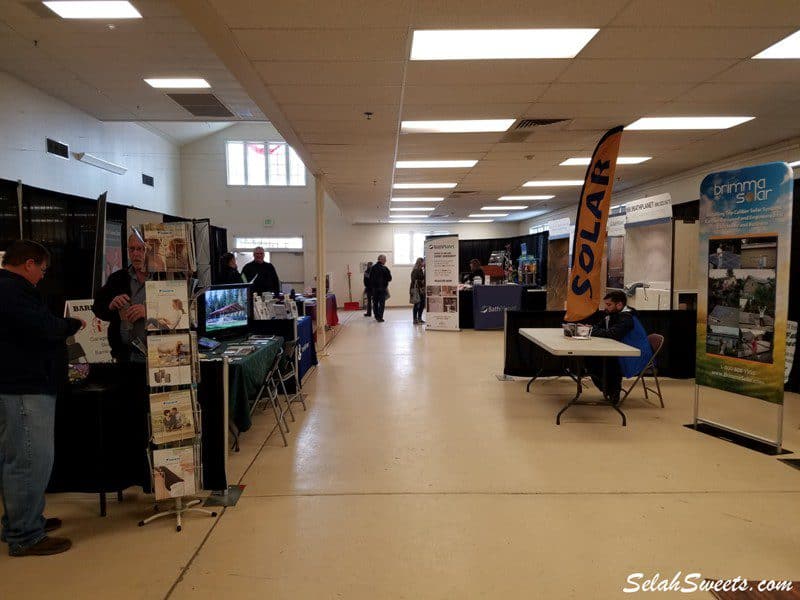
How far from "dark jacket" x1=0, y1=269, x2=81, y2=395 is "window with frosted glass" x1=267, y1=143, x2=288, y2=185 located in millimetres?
13808

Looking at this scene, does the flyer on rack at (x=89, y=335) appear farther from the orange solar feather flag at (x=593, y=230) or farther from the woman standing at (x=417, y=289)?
the woman standing at (x=417, y=289)

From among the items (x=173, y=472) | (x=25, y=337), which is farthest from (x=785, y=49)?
(x=25, y=337)

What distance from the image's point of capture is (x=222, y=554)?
2469 millimetres

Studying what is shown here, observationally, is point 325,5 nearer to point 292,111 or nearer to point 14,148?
point 292,111

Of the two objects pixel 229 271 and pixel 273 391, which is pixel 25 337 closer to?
pixel 273 391

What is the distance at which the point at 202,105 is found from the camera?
8391 mm

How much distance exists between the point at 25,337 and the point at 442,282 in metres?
8.71

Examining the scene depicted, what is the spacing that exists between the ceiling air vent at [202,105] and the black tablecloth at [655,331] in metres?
5.90

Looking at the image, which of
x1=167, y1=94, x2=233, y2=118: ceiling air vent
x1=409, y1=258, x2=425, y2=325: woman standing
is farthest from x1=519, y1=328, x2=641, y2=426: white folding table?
x1=409, y1=258, x2=425, y2=325: woman standing

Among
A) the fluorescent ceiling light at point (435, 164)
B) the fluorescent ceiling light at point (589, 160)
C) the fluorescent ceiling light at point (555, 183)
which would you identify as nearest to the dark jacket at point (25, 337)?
the fluorescent ceiling light at point (435, 164)

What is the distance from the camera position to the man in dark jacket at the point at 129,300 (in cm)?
306

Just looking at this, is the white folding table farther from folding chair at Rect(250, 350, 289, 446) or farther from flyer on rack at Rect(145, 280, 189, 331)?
flyer on rack at Rect(145, 280, 189, 331)

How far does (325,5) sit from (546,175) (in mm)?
6353

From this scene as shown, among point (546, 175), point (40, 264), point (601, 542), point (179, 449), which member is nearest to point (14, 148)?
point (40, 264)
